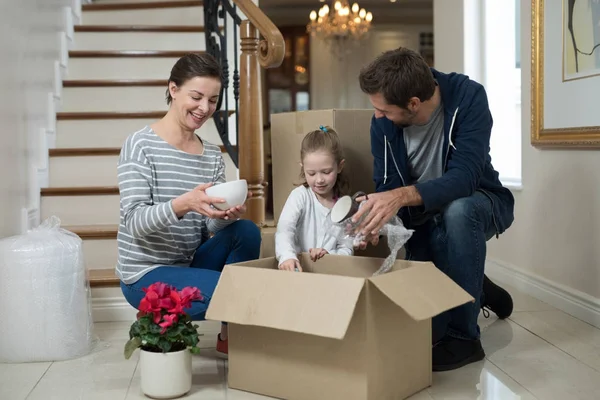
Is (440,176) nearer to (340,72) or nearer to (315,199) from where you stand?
(315,199)

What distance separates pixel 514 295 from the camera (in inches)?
126

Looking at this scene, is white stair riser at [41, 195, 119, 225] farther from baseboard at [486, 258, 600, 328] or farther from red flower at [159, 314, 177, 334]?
baseboard at [486, 258, 600, 328]

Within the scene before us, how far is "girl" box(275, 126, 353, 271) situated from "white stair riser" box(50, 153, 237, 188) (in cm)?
161

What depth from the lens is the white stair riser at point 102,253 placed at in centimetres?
318

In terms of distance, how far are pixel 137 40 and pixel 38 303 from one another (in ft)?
8.35

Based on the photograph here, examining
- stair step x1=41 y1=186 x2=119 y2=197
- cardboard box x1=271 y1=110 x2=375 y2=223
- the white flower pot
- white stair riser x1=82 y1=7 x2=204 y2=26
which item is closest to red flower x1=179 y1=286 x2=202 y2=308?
the white flower pot

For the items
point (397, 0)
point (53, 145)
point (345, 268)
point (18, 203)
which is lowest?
point (345, 268)

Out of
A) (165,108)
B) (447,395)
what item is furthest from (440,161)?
(165,108)

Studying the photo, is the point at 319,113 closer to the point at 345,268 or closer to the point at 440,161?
the point at 440,161

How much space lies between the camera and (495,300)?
2695 mm

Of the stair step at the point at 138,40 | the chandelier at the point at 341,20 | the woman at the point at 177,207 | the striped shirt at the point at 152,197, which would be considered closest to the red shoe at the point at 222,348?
the woman at the point at 177,207

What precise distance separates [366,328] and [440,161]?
30.7 inches

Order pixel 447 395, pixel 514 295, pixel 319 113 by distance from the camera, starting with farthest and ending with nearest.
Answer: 1. pixel 514 295
2. pixel 319 113
3. pixel 447 395

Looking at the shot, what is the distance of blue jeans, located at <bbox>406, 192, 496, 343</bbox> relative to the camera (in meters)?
2.14
